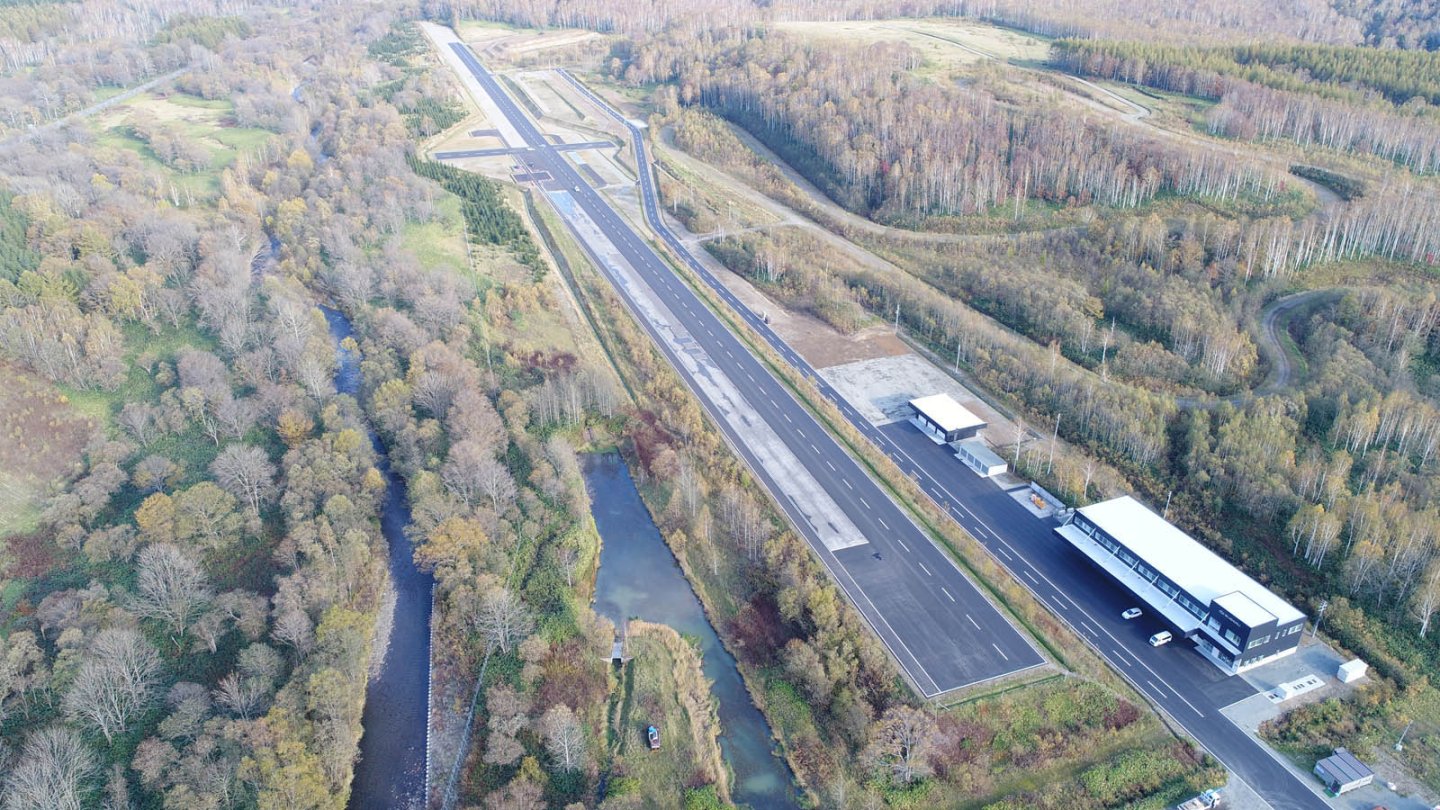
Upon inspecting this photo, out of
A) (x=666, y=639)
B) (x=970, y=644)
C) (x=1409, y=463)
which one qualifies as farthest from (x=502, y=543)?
(x=1409, y=463)

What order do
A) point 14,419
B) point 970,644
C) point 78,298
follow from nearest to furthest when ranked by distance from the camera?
point 970,644 → point 14,419 → point 78,298

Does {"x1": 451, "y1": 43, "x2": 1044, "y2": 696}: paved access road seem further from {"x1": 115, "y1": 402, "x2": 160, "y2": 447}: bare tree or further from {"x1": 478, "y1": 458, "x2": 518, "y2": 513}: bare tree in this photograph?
{"x1": 115, "y1": 402, "x2": 160, "y2": 447}: bare tree

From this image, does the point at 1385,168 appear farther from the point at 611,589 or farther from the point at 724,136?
the point at 611,589

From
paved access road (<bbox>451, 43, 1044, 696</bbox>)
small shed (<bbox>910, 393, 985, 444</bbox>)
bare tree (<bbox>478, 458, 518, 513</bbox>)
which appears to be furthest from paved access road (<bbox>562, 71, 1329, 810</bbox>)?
bare tree (<bbox>478, 458, 518, 513</bbox>)

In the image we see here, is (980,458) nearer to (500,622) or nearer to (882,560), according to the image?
(882,560)

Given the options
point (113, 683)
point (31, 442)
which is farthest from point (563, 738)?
point (31, 442)

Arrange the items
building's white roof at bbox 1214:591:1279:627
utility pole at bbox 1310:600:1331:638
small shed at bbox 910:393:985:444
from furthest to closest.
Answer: small shed at bbox 910:393:985:444
utility pole at bbox 1310:600:1331:638
building's white roof at bbox 1214:591:1279:627
